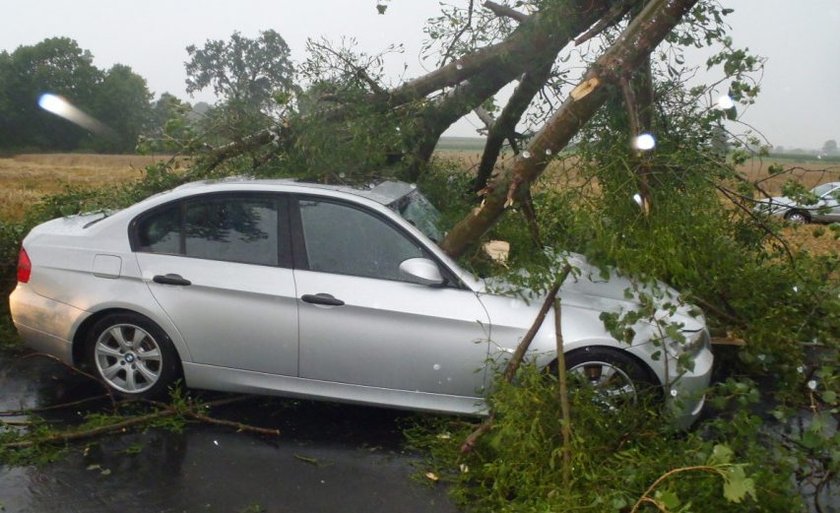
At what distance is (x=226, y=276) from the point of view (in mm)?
4938

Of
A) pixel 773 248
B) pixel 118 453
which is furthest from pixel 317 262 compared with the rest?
pixel 773 248

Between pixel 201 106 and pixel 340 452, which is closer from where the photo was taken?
pixel 340 452

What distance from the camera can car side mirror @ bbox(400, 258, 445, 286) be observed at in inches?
183

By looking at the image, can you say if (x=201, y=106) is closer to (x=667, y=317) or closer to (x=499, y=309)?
(x=499, y=309)

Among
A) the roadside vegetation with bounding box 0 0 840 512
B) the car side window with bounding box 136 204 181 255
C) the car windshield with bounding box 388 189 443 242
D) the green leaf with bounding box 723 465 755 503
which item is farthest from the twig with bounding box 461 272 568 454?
the car side window with bounding box 136 204 181 255

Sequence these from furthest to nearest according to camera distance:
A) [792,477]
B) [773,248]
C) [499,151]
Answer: [499,151] < [773,248] < [792,477]

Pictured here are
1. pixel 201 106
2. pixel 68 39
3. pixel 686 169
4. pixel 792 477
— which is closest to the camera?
pixel 792 477

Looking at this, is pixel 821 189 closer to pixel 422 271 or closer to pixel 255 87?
pixel 422 271

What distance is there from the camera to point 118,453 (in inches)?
179

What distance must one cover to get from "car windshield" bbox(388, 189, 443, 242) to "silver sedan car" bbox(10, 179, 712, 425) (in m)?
0.03

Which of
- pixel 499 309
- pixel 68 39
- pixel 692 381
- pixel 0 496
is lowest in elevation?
pixel 0 496

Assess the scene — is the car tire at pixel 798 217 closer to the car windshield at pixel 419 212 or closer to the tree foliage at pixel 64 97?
the car windshield at pixel 419 212

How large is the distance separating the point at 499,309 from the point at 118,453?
7.81 ft

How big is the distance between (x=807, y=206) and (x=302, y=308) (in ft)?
11.5
